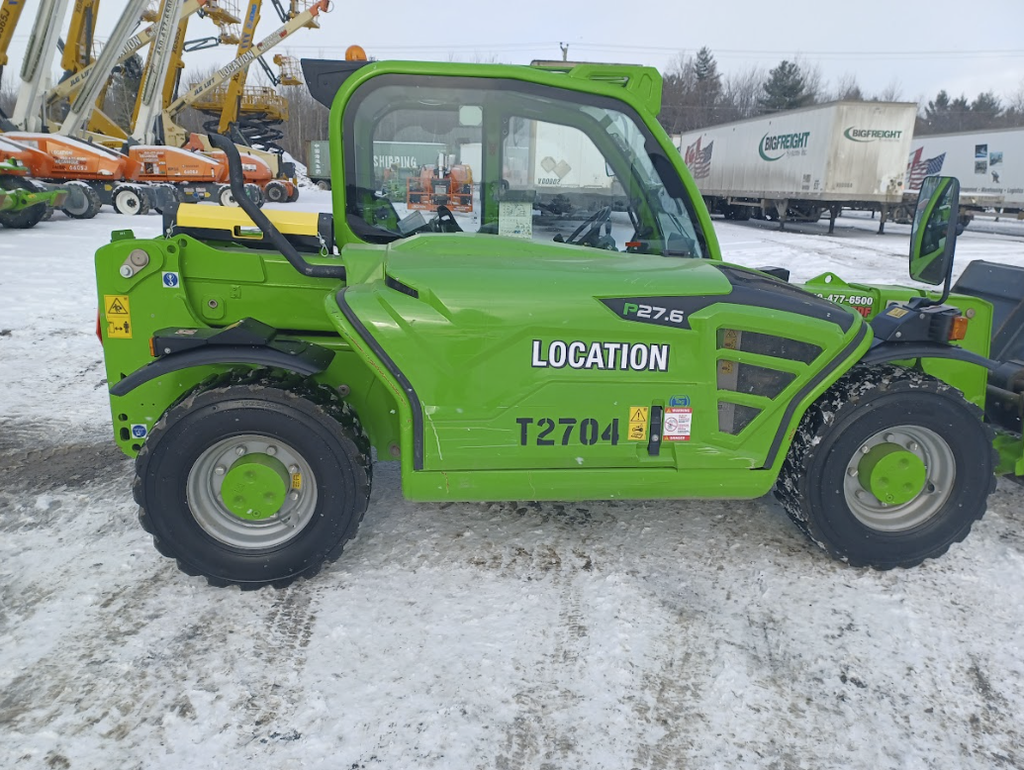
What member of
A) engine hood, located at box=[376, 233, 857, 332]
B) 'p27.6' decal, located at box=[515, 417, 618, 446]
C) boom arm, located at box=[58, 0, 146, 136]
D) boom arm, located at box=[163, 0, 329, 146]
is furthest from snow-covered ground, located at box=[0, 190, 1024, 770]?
boom arm, located at box=[163, 0, 329, 146]

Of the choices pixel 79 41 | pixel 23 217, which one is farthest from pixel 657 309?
pixel 79 41

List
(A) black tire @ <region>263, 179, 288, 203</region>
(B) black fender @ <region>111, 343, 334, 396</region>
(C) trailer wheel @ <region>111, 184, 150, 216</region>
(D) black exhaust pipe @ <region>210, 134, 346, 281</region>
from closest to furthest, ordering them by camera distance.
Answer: (D) black exhaust pipe @ <region>210, 134, 346, 281</region>, (B) black fender @ <region>111, 343, 334, 396</region>, (C) trailer wheel @ <region>111, 184, 150, 216</region>, (A) black tire @ <region>263, 179, 288, 203</region>

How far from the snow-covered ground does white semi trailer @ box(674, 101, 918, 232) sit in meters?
16.7

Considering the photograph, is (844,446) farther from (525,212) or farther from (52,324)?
(52,324)

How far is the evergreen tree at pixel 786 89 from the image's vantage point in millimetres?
60875

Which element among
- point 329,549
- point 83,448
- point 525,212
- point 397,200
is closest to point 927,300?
point 525,212

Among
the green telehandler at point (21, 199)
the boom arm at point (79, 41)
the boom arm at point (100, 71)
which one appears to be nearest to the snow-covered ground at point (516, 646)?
the green telehandler at point (21, 199)

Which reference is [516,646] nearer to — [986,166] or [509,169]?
[509,169]

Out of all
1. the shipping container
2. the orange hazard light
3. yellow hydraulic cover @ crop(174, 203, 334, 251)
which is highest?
the shipping container

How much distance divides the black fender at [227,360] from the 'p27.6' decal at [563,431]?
83 centimetres

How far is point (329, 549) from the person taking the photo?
2895 millimetres

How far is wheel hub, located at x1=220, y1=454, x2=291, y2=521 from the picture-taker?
284 cm

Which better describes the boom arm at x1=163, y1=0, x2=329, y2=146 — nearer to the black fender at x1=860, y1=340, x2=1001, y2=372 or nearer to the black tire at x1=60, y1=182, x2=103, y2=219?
the black tire at x1=60, y1=182, x2=103, y2=219

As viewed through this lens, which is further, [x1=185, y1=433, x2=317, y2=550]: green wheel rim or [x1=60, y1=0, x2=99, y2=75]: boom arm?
[x1=60, y1=0, x2=99, y2=75]: boom arm
